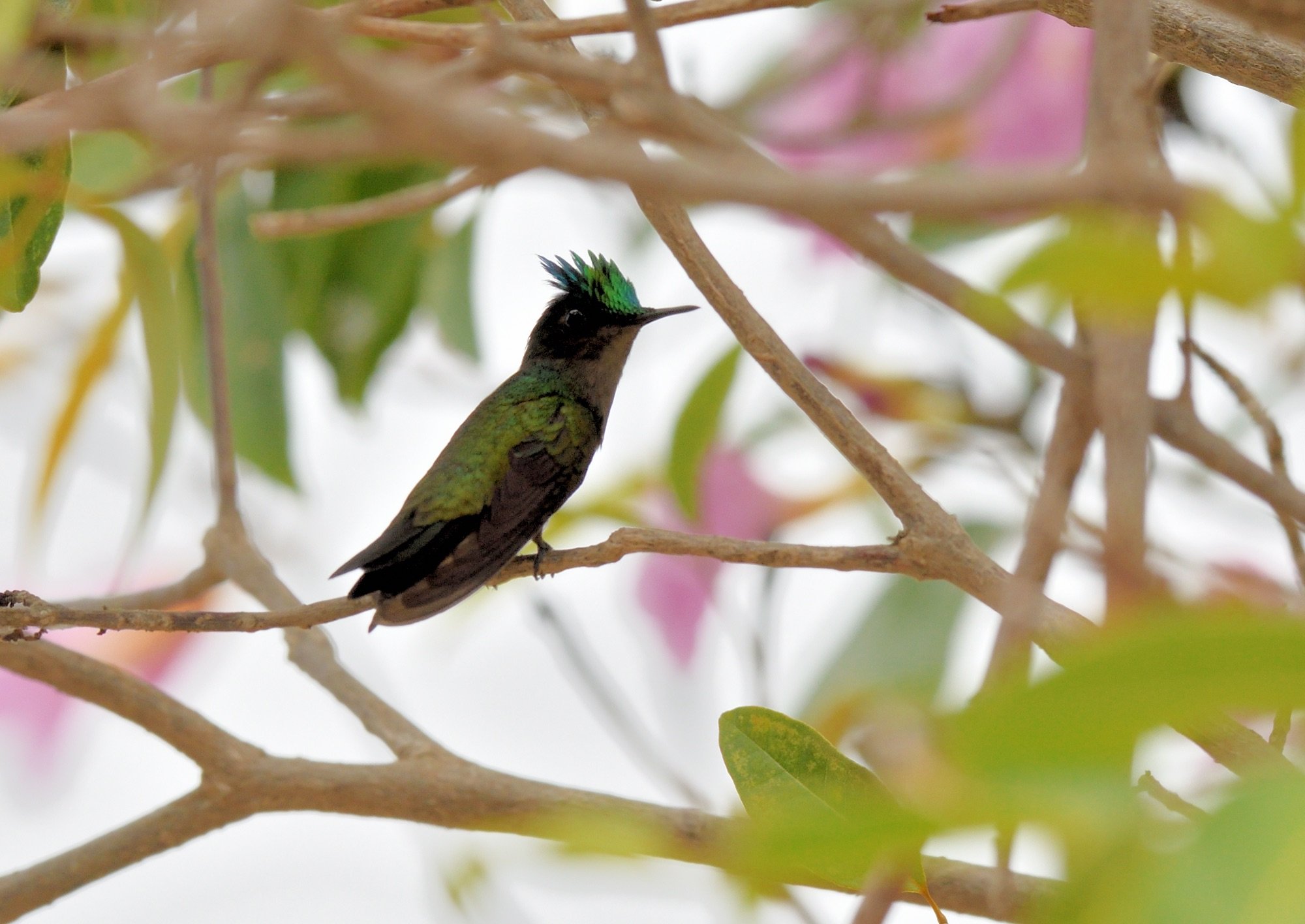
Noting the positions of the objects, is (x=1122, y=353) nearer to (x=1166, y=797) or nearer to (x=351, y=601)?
(x=1166, y=797)

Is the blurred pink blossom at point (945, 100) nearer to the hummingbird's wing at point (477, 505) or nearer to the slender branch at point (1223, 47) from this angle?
the hummingbird's wing at point (477, 505)

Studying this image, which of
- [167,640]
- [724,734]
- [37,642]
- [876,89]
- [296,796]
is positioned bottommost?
[724,734]

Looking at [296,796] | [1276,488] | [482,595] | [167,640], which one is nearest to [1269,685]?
[1276,488]

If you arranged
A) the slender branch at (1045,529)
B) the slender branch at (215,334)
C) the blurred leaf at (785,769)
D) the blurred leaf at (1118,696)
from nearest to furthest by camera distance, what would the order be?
the blurred leaf at (1118,696) < the slender branch at (1045,529) < the blurred leaf at (785,769) < the slender branch at (215,334)

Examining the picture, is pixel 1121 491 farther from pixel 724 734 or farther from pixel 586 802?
pixel 586 802

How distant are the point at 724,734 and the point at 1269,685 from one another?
498 mm

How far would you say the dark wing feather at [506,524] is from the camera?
4.42ft

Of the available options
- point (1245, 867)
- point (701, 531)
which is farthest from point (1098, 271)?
point (701, 531)

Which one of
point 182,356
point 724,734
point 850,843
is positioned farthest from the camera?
point 182,356

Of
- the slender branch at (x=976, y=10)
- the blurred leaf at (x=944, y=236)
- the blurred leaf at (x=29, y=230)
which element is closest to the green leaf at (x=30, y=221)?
the blurred leaf at (x=29, y=230)

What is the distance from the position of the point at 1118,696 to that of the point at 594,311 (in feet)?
5.61

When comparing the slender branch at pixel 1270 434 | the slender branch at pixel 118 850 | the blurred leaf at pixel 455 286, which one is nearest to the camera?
the slender branch at pixel 1270 434

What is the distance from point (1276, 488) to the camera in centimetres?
93

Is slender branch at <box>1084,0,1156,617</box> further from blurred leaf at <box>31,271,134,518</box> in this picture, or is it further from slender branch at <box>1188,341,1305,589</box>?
blurred leaf at <box>31,271,134,518</box>
